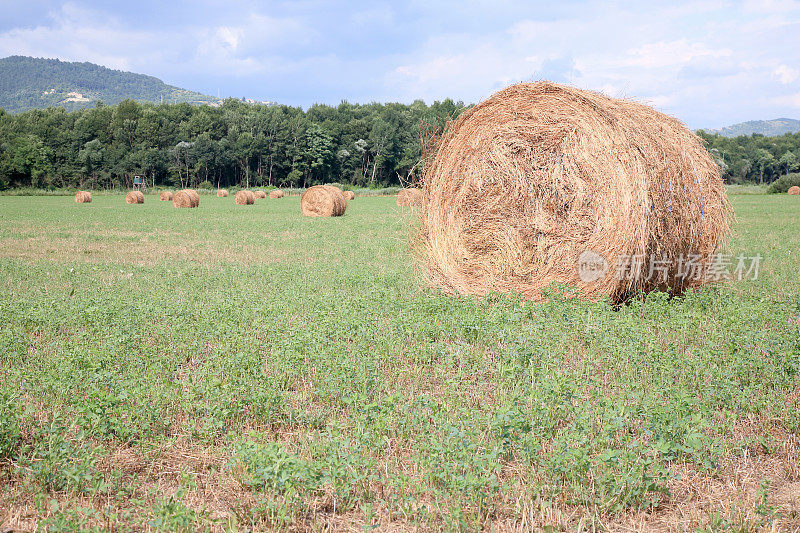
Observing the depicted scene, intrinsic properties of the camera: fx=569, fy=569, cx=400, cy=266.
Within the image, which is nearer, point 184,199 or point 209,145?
point 184,199

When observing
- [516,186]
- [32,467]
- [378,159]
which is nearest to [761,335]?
[516,186]

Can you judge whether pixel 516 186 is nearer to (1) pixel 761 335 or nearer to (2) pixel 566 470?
(1) pixel 761 335

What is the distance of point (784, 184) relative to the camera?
6116 centimetres

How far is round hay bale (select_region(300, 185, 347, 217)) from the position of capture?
30.0 metres

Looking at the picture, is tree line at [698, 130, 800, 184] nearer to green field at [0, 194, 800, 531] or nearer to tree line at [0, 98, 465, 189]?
tree line at [0, 98, 465, 189]

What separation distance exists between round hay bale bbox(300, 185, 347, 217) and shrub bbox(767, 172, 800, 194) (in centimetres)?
A: 5340

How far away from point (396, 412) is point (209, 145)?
88508 mm

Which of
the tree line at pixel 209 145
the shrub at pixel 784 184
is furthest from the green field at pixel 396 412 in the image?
the tree line at pixel 209 145

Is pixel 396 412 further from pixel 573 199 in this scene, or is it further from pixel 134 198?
pixel 134 198

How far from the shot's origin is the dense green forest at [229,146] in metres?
77.5

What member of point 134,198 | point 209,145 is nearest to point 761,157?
point 209,145

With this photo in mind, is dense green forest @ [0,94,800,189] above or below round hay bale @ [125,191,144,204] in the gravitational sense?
above

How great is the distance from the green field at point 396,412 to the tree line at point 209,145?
7174 cm

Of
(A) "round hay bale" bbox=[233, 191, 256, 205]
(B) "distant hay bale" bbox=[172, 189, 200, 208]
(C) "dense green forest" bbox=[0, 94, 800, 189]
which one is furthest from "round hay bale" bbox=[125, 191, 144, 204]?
(C) "dense green forest" bbox=[0, 94, 800, 189]
